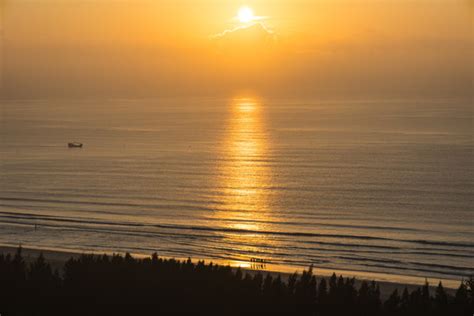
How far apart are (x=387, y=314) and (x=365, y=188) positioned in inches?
1707

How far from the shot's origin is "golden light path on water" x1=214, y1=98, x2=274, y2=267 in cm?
3753

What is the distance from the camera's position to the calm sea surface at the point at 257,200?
36625mm

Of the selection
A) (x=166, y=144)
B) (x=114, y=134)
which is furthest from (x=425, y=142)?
(x=114, y=134)

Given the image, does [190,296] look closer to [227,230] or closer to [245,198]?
[227,230]

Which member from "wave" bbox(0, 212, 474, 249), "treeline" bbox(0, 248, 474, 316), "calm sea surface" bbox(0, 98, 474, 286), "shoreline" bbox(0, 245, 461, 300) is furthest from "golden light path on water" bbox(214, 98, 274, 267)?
"treeline" bbox(0, 248, 474, 316)

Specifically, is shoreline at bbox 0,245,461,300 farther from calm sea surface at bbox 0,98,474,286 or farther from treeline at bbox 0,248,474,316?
treeline at bbox 0,248,474,316

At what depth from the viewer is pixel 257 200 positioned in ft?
174

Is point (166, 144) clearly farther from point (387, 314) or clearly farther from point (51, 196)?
point (387, 314)

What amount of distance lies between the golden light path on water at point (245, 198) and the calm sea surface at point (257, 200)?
0.36ft

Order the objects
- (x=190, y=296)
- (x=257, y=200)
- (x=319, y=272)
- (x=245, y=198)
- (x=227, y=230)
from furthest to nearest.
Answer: (x=245, y=198)
(x=257, y=200)
(x=227, y=230)
(x=319, y=272)
(x=190, y=296)

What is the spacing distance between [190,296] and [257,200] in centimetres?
3571

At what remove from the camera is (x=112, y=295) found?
1736 centimetres

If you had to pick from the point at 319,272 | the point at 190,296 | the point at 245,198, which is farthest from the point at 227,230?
the point at 190,296

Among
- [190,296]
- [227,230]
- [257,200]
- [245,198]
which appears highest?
[245,198]
